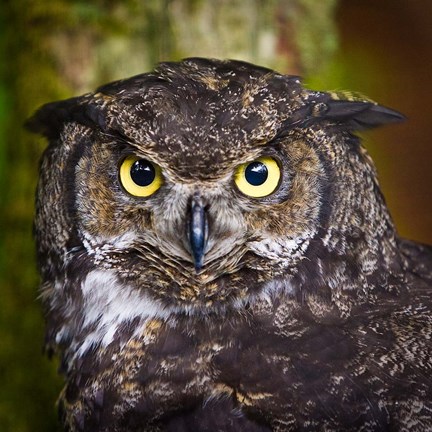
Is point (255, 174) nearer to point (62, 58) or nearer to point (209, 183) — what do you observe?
point (209, 183)

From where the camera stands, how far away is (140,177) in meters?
2.04

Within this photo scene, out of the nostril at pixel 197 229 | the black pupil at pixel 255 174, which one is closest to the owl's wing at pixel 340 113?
the black pupil at pixel 255 174

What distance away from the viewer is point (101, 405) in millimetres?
2045

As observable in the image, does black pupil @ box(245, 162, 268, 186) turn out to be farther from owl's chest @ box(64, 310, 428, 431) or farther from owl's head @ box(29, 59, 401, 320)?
owl's chest @ box(64, 310, 428, 431)

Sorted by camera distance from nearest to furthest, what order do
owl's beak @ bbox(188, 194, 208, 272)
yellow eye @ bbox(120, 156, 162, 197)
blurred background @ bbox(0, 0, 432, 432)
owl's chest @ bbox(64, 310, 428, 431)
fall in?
owl's chest @ bbox(64, 310, 428, 431) < owl's beak @ bbox(188, 194, 208, 272) < yellow eye @ bbox(120, 156, 162, 197) < blurred background @ bbox(0, 0, 432, 432)

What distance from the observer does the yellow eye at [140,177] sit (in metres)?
2.03

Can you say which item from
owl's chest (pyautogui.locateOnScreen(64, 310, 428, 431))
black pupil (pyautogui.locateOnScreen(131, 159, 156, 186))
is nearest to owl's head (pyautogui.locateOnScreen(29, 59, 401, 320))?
black pupil (pyautogui.locateOnScreen(131, 159, 156, 186))

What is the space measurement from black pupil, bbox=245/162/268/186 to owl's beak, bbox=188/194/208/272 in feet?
0.49

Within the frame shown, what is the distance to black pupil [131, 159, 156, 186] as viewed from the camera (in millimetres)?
2031

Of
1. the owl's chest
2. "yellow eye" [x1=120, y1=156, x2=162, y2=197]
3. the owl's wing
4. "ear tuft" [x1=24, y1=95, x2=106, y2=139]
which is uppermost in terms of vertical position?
the owl's wing

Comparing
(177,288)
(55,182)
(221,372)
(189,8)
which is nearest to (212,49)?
(189,8)

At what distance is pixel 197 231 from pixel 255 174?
8.8 inches

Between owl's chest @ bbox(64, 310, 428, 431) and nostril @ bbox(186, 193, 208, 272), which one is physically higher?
nostril @ bbox(186, 193, 208, 272)

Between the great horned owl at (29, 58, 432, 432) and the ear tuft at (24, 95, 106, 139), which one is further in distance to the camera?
the ear tuft at (24, 95, 106, 139)
